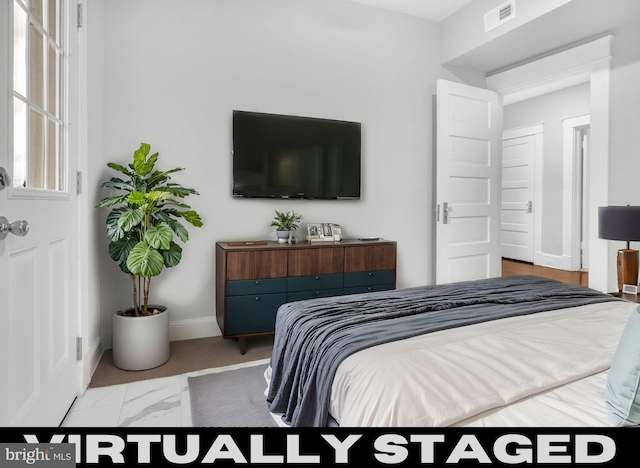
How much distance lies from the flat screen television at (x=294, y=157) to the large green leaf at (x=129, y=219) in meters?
0.89

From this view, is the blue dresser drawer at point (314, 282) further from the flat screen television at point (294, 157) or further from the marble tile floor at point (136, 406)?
the marble tile floor at point (136, 406)

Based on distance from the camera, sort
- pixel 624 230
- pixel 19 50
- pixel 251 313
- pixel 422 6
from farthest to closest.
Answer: pixel 422 6, pixel 251 313, pixel 624 230, pixel 19 50

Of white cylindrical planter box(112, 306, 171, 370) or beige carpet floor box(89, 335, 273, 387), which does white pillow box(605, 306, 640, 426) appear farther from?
white cylindrical planter box(112, 306, 171, 370)

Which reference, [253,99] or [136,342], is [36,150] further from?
[253,99]

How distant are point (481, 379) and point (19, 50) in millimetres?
1875

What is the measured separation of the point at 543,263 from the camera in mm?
6227

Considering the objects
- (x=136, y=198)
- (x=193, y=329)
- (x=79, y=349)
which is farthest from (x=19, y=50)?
(x=193, y=329)

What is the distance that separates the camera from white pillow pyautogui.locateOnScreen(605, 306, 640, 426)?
0.87 metres

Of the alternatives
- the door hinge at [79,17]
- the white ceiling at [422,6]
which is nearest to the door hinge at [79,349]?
the door hinge at [79,17]

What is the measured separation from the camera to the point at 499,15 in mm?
3359

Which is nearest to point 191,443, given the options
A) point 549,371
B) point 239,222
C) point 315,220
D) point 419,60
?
point 549,371

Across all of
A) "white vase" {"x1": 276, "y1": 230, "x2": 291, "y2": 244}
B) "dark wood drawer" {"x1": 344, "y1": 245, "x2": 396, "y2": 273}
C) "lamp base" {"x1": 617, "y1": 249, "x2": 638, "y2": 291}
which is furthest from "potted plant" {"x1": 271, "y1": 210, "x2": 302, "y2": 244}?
"lamp base" {"x1": 617, "y1": 249, "x2": 638, "y2": 291}

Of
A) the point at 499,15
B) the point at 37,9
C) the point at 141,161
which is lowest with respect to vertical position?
the point at 141,161

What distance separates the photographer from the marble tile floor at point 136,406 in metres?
1.91
